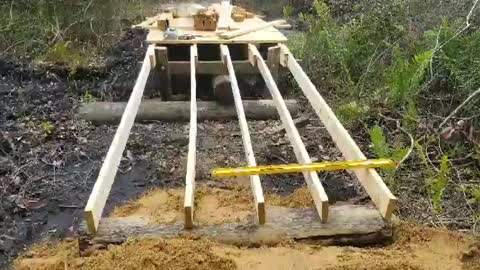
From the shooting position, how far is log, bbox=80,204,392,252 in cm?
295

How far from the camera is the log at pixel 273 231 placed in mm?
2945

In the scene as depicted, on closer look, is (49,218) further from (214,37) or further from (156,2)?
(156,2)

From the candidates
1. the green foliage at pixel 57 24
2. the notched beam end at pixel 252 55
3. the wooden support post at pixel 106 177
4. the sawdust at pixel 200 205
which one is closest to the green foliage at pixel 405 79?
the notched beam end at pixel 252 55

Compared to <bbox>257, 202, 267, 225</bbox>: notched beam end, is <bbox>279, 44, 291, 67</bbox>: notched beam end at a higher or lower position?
higher

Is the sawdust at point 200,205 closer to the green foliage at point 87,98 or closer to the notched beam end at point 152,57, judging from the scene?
the notched beam end at point 152,57

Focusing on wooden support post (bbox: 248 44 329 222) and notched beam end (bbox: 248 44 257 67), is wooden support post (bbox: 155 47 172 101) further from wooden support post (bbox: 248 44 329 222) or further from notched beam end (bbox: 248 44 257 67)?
wooden support post (bbox: 248 44 329 222)

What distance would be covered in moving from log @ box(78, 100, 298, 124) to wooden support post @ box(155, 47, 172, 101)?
1.48ft

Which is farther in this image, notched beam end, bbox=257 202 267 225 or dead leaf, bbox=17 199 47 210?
dead leaf, bbox=17 199 47 210

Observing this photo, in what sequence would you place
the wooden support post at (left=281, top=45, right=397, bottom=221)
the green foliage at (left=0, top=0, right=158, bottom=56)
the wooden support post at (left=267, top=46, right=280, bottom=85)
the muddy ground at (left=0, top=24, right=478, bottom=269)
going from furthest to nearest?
the green foliage at (left=0, top=0, right=158, bottom=56)
the wooden support post at (left=267, top=46, right=280, bottom=85)
the muddy ground at (left=0, top=24, right=478, bottom=269)
the wooden support post at (left=281, top=45, right=397, bottom=221)

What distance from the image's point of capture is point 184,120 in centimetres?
546

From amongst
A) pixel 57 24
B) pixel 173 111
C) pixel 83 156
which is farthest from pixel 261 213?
pixel 57 24

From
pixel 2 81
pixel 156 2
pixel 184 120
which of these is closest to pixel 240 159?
pixel 184 120

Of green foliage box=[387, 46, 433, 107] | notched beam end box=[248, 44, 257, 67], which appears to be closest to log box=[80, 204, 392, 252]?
green foliage box=[387, 46, 433, 107]

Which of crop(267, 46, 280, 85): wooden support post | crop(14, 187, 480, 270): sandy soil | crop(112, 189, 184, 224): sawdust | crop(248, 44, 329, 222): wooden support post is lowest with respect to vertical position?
crop(112, 189, 184, 224): sawdust
